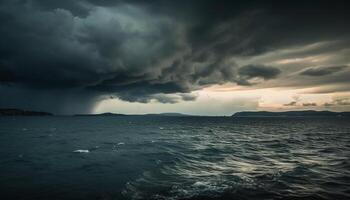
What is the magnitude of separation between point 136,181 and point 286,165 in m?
21.2

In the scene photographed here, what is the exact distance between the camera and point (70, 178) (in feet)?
96.0

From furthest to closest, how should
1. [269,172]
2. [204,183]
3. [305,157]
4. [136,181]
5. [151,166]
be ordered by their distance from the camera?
[305,157]
[151,166]
[269,172]
[136,181]
[204,183]

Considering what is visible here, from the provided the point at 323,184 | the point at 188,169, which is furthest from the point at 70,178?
the point at 323,184

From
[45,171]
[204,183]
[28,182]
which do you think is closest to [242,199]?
[204,183]

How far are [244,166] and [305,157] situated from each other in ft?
45.9

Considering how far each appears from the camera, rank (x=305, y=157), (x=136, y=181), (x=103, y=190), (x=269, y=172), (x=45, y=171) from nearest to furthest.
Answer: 1. (x=103, y=190)
2. (x=136, y=181)
3. (x=269, y=172)
4. (x=45, y=171)
5. (x=305, y=157)

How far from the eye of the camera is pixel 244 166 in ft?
115

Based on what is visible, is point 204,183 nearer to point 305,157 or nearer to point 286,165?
point 286,165

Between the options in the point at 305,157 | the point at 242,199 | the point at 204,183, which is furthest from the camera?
the point at 305,157

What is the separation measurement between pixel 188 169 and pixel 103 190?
43.1 ft

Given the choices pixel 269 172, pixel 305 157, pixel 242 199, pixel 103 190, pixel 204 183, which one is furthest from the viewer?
pixel 305 157

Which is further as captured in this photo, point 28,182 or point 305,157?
point 305,157

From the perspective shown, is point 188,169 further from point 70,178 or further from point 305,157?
point 305,157

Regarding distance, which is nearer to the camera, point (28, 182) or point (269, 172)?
point (28, 182)
